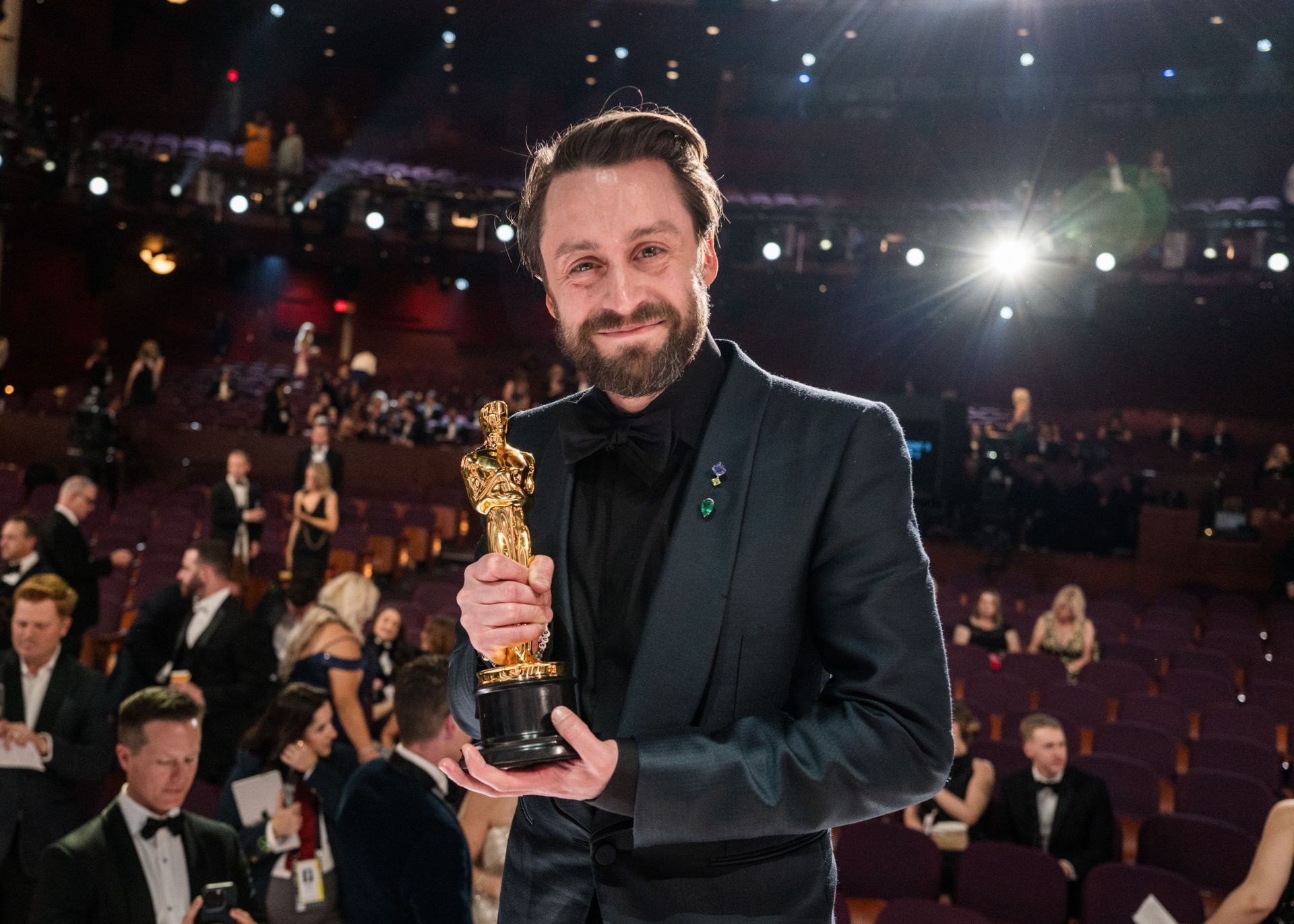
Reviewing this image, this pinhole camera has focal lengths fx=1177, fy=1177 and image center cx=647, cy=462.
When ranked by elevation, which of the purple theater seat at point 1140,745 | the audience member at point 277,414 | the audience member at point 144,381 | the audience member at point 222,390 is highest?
the audience member at point 222,390

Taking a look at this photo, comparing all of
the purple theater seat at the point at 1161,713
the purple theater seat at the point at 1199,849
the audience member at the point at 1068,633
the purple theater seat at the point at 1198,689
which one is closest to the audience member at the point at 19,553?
the purple theater seat at the point at 1199,849

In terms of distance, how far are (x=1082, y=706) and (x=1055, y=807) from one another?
85.7 inches

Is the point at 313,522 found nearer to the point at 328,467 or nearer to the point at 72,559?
the point at 328,467

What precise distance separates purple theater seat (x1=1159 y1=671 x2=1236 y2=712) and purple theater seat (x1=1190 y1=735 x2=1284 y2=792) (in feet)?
4.10

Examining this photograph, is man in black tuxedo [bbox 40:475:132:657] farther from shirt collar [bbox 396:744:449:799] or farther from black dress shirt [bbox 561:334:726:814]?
black dress shirt [bbox 561:334:726:814]

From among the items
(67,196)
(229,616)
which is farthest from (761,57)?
(229,616)

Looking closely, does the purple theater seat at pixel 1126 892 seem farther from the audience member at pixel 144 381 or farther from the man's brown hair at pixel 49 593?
the audience member at pixel 144 381

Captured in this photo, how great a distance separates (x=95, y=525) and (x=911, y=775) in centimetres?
1061

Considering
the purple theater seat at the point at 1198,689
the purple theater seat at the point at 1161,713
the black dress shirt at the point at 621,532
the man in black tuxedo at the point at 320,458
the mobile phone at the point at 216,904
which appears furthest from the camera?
the man in black tuxedo at the point at 320,458

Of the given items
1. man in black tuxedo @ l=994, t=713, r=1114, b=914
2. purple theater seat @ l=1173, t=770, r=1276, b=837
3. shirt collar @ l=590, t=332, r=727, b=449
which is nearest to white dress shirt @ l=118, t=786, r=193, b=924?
shirt collar @ l=590, t=332, r=727, b=449

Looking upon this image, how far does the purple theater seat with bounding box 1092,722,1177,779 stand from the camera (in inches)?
251

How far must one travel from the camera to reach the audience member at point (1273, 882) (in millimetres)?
3236

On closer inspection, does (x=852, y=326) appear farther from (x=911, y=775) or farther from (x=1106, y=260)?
(x=911, y=775)

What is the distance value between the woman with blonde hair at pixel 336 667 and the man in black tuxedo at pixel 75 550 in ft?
5.91
